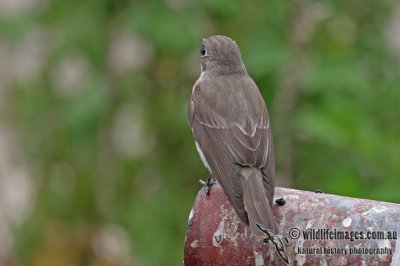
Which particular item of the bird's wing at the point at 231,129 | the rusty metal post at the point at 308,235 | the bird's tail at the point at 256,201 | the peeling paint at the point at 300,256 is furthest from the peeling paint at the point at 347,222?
the bird's wing at the point at 231,129

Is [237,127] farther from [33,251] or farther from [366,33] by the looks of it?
[33,251]

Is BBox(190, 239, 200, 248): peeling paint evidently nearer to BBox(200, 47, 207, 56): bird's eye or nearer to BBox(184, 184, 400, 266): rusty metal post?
BBox(184, 184, 400, 266): rusty metal post

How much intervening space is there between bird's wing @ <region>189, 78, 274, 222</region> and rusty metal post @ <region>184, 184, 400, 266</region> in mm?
624

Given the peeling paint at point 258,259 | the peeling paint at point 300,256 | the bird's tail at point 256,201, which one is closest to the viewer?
the peeling paint at point 300,256

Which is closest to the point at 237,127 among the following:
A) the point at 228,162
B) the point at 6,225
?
the point at 228,162

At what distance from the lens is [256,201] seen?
4.47 m

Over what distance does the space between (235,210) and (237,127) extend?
1.56 meters

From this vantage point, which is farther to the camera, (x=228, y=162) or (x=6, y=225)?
(x=6, y=225)

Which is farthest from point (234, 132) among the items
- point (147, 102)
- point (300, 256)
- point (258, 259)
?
point (147, 102)

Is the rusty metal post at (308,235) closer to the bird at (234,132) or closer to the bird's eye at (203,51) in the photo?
the bird at (234,132)

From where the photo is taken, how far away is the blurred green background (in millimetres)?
7020

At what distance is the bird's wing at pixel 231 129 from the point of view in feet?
16.8

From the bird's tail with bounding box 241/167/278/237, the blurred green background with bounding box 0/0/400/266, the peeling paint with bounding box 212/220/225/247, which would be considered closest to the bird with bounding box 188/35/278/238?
the bird's tail with bounding box 241/167/278/237

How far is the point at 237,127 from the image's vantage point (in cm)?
569
